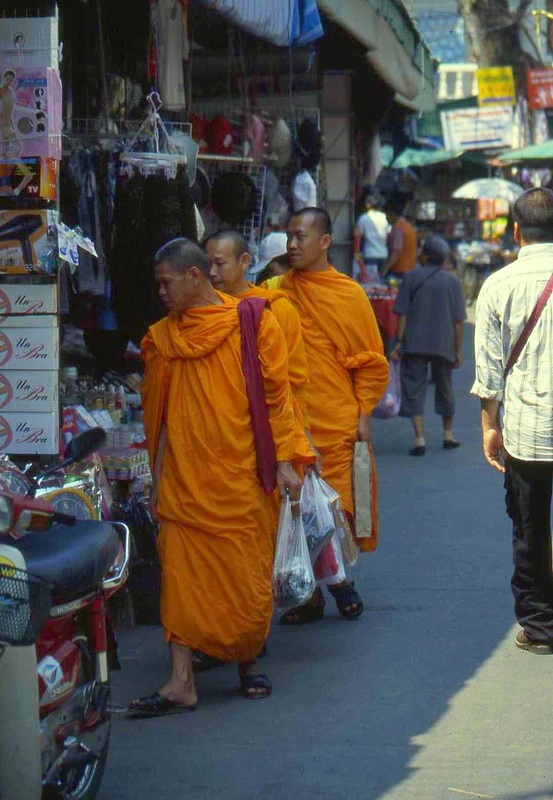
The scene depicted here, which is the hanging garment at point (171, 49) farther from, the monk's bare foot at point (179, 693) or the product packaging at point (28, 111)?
the monk's bare foot at point (179, 693)

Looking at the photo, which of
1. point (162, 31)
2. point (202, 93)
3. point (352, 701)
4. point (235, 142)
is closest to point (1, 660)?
point (352, 701)

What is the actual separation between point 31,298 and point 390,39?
6010mm

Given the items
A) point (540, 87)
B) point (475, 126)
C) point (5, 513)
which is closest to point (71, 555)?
point (5, 513)

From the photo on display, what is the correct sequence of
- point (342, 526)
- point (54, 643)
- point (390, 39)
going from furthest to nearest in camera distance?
1. point (390, 39)
2. point (342, 526)
3. point (54, 643)

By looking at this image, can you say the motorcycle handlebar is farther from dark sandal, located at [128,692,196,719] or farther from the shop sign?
the shop sign

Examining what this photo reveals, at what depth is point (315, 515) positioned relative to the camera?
233 inches

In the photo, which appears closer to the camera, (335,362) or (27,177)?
(27,177)

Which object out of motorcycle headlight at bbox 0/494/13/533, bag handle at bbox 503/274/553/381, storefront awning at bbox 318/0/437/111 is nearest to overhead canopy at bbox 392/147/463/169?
storefront awning at bbox 318/0/437/111

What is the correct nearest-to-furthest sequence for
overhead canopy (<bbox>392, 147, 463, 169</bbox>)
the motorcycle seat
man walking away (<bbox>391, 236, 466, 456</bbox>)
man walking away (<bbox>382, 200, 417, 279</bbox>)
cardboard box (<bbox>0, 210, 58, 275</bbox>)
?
1. the motorcycle seat
2. cardboard box (<bbox>0, 210, 58, 275</bbox>)
3. man walking away (<bbox>391, 236, 466, 456</bbox>)
4. man walking away (<bbox>382, 200, 417, 279</bbox>)
5. overhead canopy (<bbox>392, 147, 463, 169</bbox>)

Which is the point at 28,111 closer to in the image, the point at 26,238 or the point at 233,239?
the point at 26,238

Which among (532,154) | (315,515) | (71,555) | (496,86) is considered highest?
(496,86)

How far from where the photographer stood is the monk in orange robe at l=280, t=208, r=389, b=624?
6.50 meters

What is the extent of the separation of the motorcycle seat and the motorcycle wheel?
223mm

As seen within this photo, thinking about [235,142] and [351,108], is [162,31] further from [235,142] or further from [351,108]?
[351,108]
